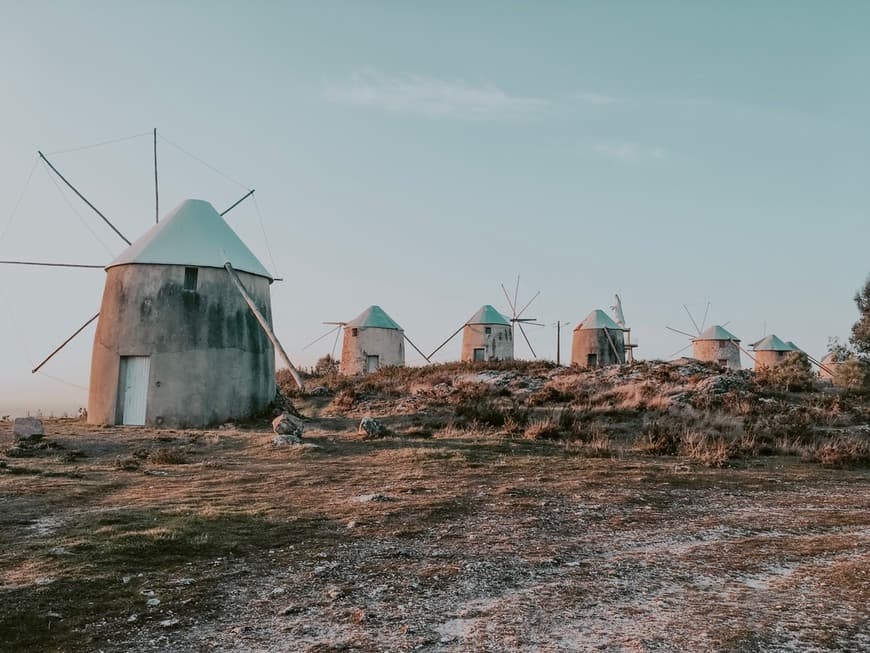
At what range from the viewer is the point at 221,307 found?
61.8 ft

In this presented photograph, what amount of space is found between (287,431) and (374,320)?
25.5 meters

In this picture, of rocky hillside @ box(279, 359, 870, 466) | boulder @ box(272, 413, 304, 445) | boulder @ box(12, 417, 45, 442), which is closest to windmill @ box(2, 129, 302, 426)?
boulder @ box(272, 413, 304, 445)

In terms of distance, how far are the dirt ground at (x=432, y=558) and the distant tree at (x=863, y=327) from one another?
25934 millimetres

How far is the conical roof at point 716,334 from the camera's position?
49156 mm

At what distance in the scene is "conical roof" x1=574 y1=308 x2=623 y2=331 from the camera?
43.0 meters

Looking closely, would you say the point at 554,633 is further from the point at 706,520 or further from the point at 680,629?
the point at 706,520

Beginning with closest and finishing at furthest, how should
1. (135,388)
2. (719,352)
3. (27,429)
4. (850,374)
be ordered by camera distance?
(27,429) → (135,388) → (850,374) → (719,352)

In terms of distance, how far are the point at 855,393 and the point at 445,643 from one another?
21.8 metres

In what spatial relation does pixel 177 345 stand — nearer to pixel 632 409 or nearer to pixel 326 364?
pixel 632 409

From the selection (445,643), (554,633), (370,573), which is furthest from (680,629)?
(370,573)

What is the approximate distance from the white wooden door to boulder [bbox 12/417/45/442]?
2807mm

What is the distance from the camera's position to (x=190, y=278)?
18.8m

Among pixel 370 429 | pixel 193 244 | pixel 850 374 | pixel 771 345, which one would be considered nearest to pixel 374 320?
pixel 193 244

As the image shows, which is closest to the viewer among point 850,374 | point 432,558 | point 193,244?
point 432,558
